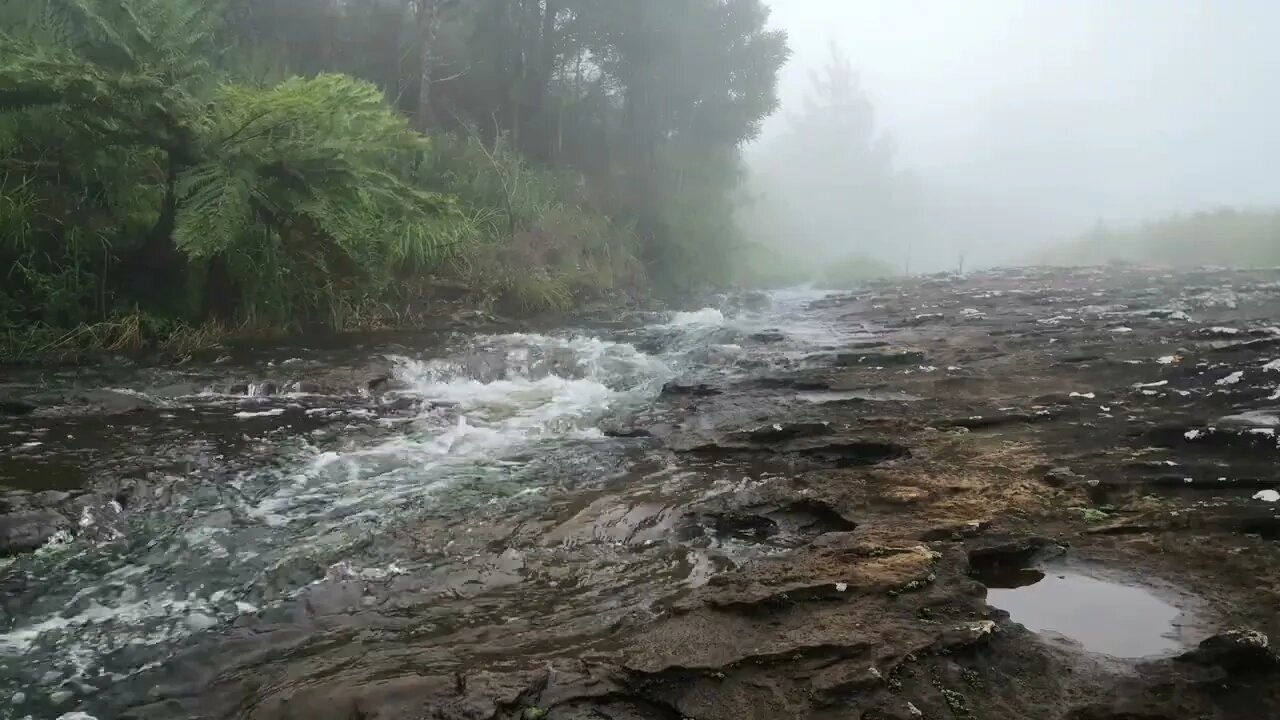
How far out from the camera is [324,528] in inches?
159

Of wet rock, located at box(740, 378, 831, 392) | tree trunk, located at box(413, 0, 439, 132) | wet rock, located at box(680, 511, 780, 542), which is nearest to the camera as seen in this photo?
wet rock, located at box(680, 511, 780, 542)

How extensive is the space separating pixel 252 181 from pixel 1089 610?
8.12 metres

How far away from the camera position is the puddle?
2676 millimetres

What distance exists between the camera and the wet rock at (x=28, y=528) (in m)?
3.57

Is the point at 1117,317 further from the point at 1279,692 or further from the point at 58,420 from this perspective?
the point at 58,420

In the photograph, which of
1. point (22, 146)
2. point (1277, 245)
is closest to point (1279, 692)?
→ point (22, 146)

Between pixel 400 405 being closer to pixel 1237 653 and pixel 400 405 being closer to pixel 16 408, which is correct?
pixel 16 408

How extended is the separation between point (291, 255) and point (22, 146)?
263 centimetres

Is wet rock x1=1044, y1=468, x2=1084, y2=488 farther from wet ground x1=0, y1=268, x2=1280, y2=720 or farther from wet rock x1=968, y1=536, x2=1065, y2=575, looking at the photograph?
wet rock x1=968, y1=536, x2=1065, y2=575

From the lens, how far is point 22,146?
7008mm

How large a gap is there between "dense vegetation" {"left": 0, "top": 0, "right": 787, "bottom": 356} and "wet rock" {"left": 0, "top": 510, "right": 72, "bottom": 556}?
3927 millimetres

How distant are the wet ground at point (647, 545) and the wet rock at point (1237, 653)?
10mm

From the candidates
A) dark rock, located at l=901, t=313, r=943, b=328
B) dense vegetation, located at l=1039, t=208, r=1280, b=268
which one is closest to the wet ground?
dark rock, located at l=901, t=313, r=943, b=328

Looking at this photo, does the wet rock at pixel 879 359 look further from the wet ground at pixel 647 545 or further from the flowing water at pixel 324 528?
the flowing water at pixel 324 528
